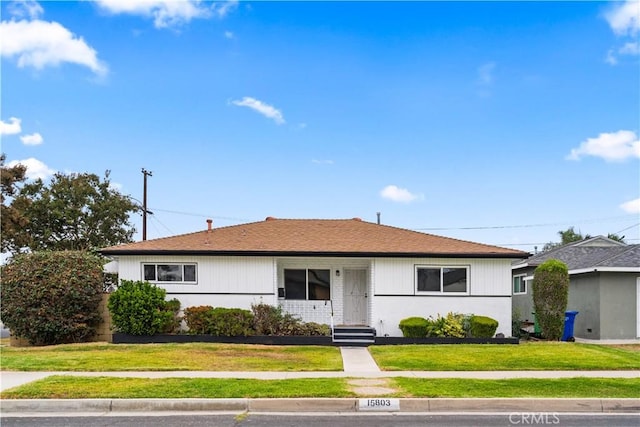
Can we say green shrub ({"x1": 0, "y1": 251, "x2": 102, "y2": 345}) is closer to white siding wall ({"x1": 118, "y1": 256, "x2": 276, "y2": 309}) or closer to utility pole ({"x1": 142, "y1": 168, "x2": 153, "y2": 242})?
white siding wall ({"x1": 118, "y1": 256, "x2": 276, "y2": 309})

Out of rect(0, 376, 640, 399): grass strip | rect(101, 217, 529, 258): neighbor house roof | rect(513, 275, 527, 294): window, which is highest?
rect(101, 217, 529, 258): neighbor house roof

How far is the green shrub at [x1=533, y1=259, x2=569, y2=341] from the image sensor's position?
1773 cm

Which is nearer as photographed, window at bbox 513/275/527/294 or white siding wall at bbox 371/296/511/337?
white siding wall at bbox 371/296/511/337

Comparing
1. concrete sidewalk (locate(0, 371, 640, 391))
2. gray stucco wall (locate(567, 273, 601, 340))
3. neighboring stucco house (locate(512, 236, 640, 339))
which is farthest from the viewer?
gray stucco wall (locate(567, 273, 601, 340))

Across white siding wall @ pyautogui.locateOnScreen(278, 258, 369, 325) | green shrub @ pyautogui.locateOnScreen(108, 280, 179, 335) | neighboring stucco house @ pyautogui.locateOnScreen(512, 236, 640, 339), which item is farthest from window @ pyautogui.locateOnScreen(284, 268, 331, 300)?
neighboring stucco house @ pyautogui.locateOnScreen(512, 236, 640, 339)

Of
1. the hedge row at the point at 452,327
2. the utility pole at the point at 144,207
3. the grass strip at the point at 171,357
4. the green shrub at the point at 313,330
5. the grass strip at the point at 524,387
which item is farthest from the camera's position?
the utility pole at the point at 144,207

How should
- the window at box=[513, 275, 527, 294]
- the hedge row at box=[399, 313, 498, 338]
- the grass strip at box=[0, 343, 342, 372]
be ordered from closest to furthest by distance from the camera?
the grass strip at box=[0, 343, 342, 372] < the hedge row at box=[399, 313, 498, 338] < the window at box=[513, 275, 527, 294]

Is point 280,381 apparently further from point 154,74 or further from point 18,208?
point 18,208

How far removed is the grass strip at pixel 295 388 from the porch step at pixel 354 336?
20.2 ft

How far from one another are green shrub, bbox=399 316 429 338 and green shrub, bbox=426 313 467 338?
14cm

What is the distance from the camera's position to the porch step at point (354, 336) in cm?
1703

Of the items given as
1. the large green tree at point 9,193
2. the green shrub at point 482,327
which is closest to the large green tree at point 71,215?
the large green tree at point 9,193

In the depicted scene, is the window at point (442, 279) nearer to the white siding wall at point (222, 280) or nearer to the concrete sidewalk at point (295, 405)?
the white siding wall at point (222, 280)

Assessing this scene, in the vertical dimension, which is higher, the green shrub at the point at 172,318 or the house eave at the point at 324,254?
the house eave at the point at 324,254
